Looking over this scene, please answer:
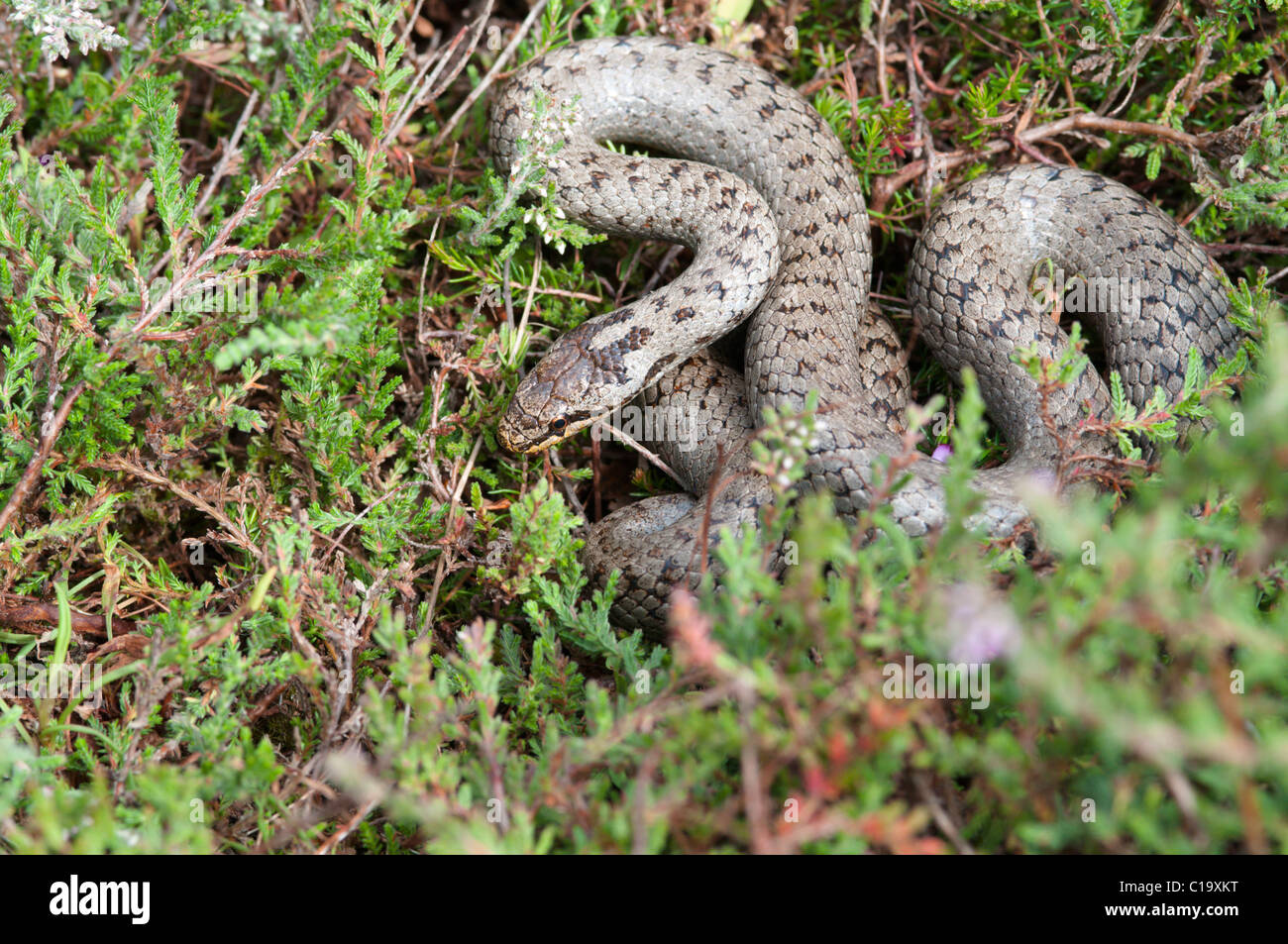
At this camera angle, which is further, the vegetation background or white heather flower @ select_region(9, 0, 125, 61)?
white heather flower @ select_region(9, 0, 125, 61)

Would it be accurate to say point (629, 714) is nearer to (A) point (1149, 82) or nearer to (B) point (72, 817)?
(B) point (72, 817)

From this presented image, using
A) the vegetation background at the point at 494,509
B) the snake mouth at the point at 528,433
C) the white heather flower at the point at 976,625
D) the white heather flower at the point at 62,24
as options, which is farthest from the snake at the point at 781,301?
the white heather flower at the point at 62,24

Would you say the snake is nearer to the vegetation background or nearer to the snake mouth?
the snake mouth

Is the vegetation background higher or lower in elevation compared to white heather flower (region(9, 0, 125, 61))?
lower

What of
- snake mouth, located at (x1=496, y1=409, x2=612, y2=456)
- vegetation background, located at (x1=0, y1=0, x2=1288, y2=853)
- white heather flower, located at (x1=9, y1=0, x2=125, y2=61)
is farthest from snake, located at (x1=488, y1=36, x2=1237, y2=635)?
white heather flower, located at (x1=9, y1=0, x2=125, y2=61)

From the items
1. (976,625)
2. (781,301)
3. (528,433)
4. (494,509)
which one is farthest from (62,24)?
(976,625)

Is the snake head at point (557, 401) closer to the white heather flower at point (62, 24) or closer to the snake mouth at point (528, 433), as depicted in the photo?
the snake mouth at point (528, 433)

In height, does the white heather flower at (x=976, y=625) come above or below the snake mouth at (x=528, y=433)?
above
